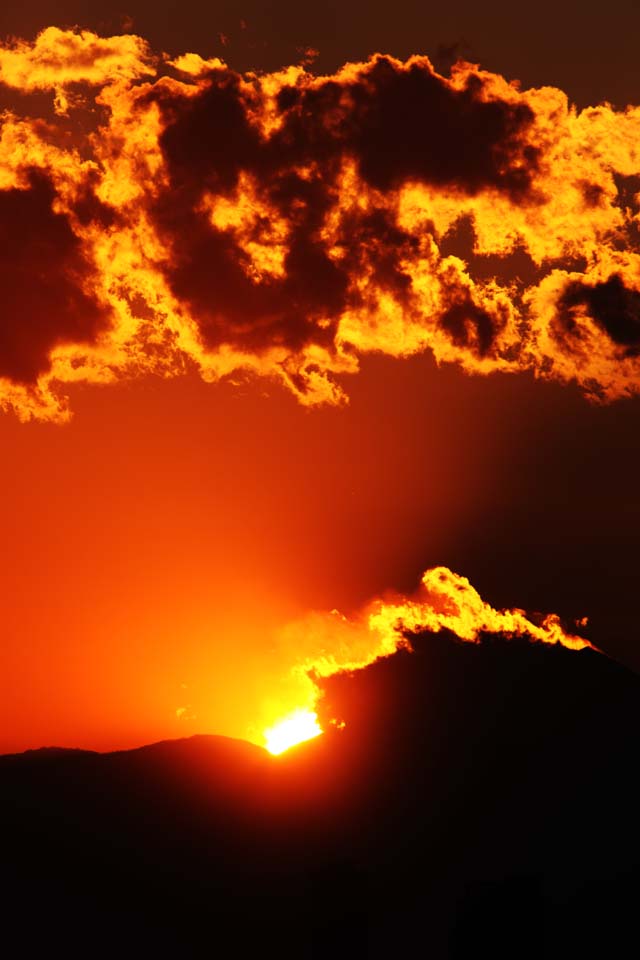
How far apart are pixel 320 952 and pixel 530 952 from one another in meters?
15.9

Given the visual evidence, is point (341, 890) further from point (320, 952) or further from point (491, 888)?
point (491, 888)

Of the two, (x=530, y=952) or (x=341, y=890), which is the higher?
(x=341, y=890)

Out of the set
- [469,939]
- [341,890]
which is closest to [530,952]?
[469,939]

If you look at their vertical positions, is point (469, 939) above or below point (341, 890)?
below

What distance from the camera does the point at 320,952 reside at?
77.8 metres

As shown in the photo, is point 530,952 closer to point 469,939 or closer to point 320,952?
point 469,939

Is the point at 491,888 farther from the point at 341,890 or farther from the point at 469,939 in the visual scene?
the point at 341,890

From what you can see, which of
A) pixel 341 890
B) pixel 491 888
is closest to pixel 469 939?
pixel 491 888

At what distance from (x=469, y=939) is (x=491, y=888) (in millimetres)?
3187

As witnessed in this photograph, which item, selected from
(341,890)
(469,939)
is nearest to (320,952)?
(341,890)

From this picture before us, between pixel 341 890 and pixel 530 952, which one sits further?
pixel 341 890

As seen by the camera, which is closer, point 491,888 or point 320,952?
point 491,888

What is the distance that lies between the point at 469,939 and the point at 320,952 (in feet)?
43.1

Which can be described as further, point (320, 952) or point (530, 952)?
point (320, 952)
